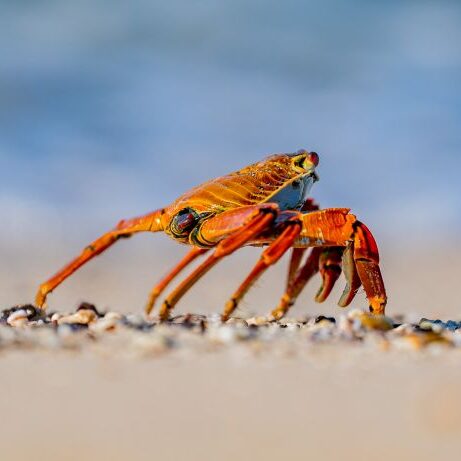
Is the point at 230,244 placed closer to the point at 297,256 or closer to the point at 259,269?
the point at 259,269

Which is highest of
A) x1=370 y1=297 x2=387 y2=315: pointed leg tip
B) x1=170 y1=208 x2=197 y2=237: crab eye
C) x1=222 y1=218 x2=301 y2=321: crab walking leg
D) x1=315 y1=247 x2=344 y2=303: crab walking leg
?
Answer: x1=315 y1=247 x2=344 y2=303: crab walking leg

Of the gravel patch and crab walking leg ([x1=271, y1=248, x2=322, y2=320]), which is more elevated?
crab walking leg ([x1=271, y1=248, x2=322, y2=320])

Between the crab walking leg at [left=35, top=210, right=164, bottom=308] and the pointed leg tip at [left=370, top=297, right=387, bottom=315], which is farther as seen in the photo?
the crab walking leg at [left=35, top=210, right=164, bottom=308]

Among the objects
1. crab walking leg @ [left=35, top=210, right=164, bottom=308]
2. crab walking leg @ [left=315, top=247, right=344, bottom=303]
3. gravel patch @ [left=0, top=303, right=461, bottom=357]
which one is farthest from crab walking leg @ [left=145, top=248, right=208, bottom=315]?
crab walking leg @ [left=315, top=247, right=344, bottom=303]

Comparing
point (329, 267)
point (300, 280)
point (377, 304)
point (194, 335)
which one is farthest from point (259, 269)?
point (300, 280)

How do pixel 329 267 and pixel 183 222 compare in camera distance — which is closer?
pixel 183 222

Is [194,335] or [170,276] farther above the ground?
[170,276]

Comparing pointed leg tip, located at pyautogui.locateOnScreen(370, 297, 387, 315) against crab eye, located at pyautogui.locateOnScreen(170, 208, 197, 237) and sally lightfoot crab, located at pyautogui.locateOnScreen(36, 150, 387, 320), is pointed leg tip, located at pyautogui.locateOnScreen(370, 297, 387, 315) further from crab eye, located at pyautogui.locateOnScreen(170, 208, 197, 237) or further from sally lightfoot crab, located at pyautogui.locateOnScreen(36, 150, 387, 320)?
crab eye, located at pyautogui.locateOnScreen(170, 208, 197, 237)

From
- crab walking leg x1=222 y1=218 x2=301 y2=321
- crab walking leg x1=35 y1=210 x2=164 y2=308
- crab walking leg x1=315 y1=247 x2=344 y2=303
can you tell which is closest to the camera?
crab walking leg x1=222 y1=218 x2=301 y2=321
